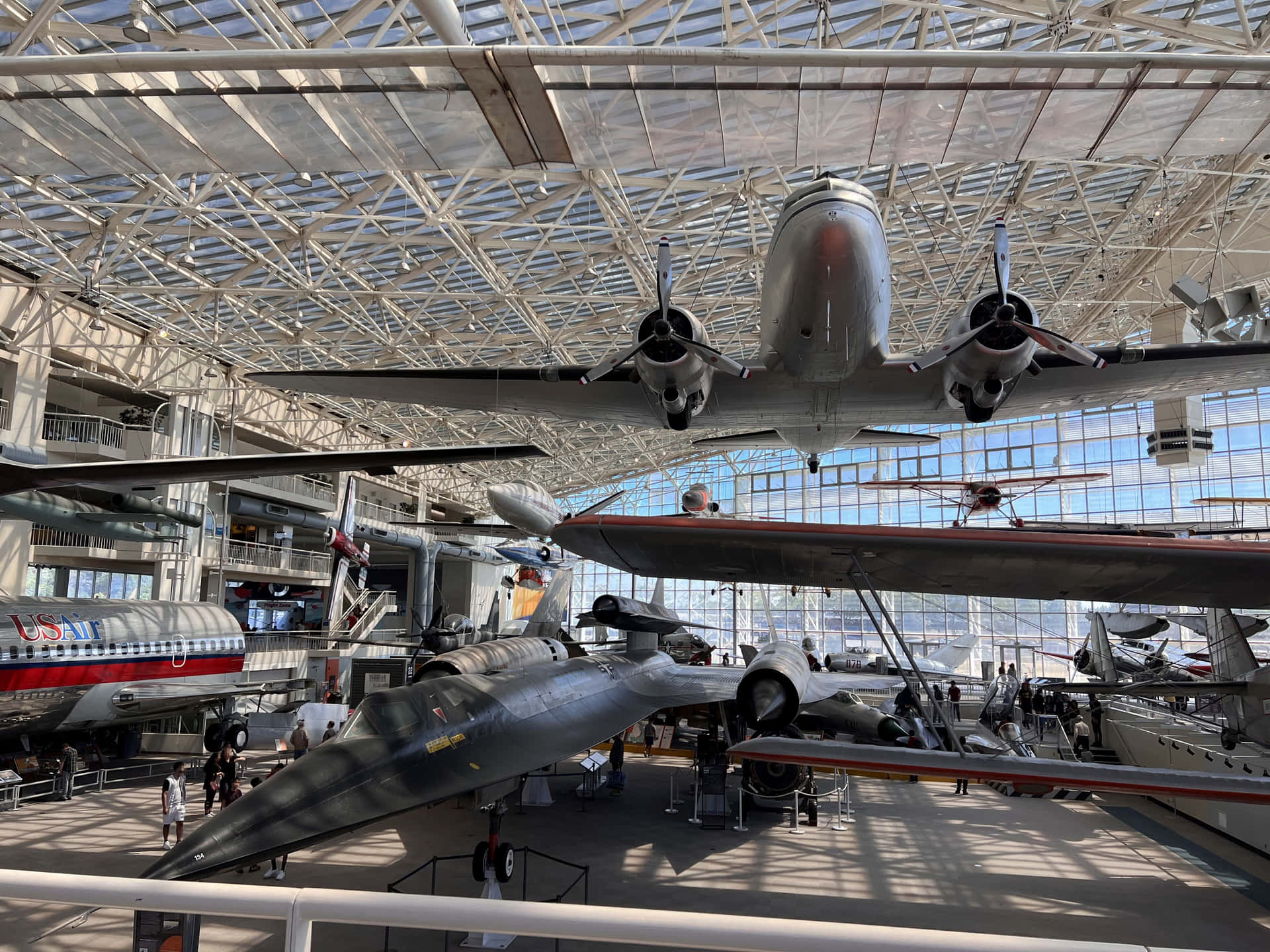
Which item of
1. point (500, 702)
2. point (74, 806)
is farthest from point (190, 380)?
point (500, 702)

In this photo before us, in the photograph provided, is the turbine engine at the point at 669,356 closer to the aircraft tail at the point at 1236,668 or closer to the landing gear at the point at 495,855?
the landing gear at the point at 495,855

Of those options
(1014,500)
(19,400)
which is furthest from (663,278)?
(1014,500)

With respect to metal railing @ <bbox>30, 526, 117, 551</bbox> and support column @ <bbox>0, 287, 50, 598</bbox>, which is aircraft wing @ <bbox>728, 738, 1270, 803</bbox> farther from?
metal railing @ <bbox>30, 526, 117, 551</bbox>

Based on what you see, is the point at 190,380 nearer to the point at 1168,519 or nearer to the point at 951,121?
the point at 951,121

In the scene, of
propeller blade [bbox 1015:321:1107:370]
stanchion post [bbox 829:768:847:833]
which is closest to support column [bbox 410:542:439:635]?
stanchion post [bbox 829:768:847:833]

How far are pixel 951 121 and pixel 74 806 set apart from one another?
17027mm

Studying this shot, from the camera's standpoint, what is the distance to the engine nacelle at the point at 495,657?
13.6m

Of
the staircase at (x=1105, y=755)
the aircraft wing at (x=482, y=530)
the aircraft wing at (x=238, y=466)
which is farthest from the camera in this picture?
the aircraft wing at (x=482, y=530)

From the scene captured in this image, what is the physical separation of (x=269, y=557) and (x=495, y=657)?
20526 millimetres

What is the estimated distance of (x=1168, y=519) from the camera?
33438 millimetres

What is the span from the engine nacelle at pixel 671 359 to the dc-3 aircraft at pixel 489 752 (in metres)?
4.43

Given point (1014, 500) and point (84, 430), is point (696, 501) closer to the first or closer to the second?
point (84, 430)

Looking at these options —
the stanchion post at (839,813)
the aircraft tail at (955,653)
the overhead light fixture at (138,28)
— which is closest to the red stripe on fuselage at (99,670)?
the overhead light fixture at (138,28)

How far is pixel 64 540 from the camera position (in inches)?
977
